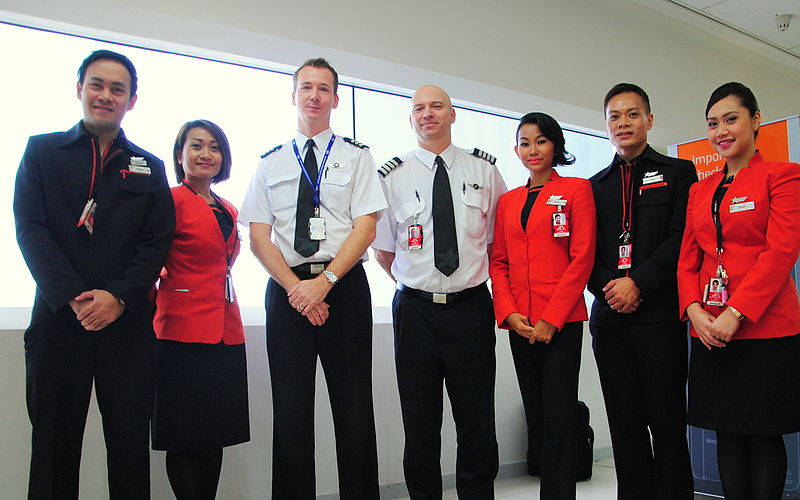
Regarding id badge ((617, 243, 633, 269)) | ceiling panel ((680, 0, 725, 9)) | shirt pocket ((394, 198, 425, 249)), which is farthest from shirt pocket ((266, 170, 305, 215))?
ceiling panel ((680, 0, 725, 9))

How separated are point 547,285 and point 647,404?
0.58m

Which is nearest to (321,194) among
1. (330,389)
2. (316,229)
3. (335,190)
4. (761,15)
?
(335,190)

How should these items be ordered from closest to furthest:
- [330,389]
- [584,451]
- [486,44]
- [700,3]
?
[330,389] → [584,451] → [486,44] → [700,3]

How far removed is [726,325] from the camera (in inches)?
81.4

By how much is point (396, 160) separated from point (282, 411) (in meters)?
1.16

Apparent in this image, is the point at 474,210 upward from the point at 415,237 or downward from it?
upward

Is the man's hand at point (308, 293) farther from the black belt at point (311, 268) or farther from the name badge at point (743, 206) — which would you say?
the name badge at point (743, 206)

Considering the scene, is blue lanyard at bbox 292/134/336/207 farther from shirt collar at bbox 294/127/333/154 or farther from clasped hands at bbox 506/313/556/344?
clasped hands at bbox 506/313/556/344

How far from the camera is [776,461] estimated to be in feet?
6.65

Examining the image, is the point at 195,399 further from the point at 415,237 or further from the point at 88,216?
the point at 415,237

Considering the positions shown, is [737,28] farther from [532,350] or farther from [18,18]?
[18,18]

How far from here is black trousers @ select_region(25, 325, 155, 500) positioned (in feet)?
6.09

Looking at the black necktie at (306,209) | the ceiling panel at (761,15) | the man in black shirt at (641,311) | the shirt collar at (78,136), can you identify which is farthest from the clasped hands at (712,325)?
the ceiling panel at (761,15)

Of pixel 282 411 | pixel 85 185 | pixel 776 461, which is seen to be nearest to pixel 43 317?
pixel 85 185
